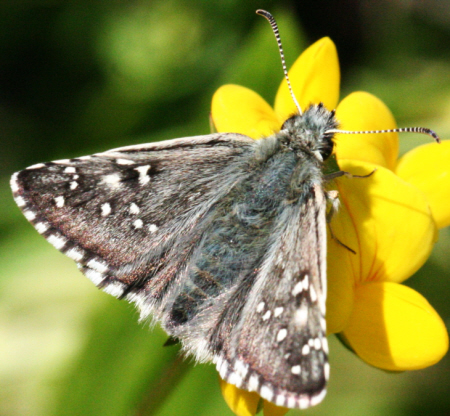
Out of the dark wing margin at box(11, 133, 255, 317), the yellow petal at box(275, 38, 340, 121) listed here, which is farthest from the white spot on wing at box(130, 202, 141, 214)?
the yellow petal at box(275, 38, 340, 121)

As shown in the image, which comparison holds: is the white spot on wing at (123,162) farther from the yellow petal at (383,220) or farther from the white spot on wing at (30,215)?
the yellow petal at (383,220)

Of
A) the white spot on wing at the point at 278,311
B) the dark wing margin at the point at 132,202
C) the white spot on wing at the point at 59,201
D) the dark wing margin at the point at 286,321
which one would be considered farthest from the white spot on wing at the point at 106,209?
the white spot on wing at the point at 278,311

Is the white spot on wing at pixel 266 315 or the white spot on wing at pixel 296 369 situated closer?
the white spot on wing at pixel 296 369

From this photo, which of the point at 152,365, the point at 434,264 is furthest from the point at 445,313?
the point at 152,365

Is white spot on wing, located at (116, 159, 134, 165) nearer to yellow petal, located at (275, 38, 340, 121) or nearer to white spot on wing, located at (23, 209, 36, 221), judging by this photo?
white spot on wing, located at (23, 209, 36, 221)

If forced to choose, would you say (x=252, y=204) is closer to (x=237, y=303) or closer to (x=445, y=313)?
(x=237, y=303)

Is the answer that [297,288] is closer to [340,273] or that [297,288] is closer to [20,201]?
[340,273]

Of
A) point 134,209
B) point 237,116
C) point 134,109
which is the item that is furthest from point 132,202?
point 134,109
